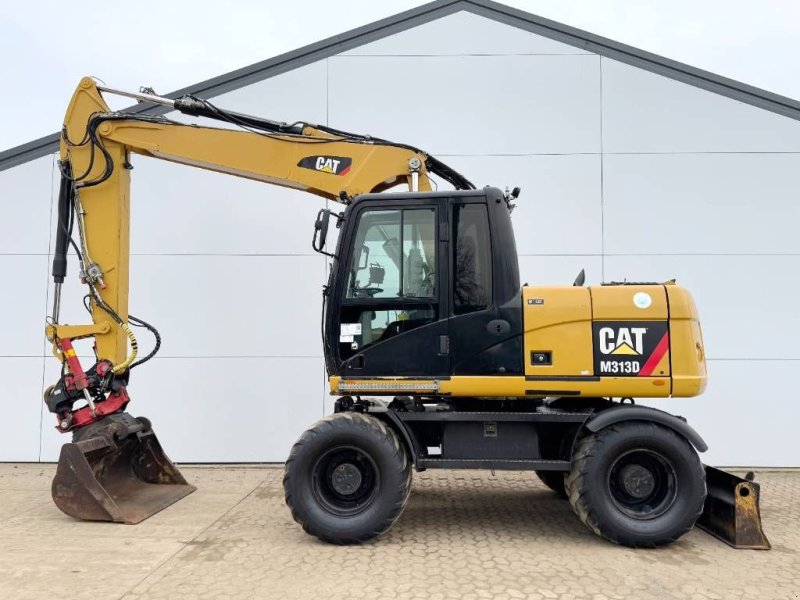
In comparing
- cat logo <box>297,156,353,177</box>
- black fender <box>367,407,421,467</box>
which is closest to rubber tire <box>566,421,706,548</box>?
black fender <box>367,407,421,467</box>

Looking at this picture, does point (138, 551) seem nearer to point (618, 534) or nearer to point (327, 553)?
point (327, 553)

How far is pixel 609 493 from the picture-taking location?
14.4 ft

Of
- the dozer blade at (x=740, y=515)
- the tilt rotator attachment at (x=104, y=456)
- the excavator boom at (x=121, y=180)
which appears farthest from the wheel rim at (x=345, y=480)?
the dozer blade at (x=740, y=515)

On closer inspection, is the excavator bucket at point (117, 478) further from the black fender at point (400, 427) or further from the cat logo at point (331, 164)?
the cat logo at point (331, 164)

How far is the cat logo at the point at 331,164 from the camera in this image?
524cm

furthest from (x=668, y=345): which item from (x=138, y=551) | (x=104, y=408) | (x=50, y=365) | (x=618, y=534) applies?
(x=50, y=365)

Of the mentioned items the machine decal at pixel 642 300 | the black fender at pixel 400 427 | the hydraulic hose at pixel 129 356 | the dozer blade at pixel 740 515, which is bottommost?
the dozer blade at pixel 740 515

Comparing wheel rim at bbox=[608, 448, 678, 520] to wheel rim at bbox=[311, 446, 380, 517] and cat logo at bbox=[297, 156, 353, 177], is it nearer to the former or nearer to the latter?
wheel rim at bbox=[311, 446, 380, 517]

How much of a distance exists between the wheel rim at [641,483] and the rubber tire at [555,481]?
4.47 feet

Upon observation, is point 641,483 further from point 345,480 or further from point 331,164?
point 331,164

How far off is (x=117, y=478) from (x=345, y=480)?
2542 millimetres

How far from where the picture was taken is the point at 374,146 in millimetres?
5223

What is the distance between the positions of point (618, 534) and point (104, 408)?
15.2ft

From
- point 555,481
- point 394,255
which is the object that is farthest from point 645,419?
point 394,255
